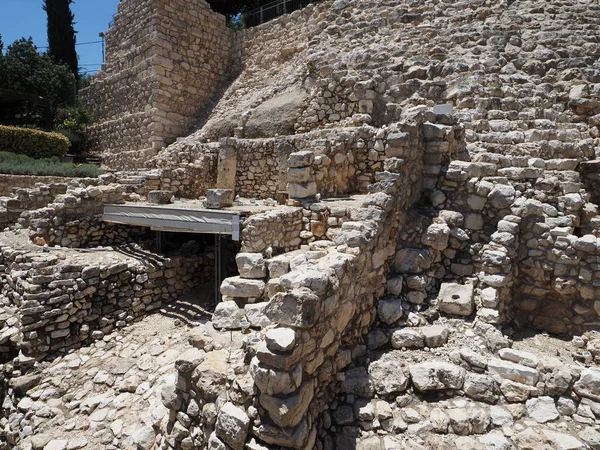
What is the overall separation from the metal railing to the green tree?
12791mm

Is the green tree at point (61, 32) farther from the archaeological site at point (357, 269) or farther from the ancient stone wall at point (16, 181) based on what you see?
the archaeological site at point (357, 269)

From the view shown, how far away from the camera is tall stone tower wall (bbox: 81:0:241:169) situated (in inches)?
567

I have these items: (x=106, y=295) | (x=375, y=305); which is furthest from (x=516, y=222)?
(x=106, y=295)

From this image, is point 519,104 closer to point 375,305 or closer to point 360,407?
point 375,305

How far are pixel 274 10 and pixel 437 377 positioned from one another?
61.9ft

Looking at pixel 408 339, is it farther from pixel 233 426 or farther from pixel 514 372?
pixel 233 426

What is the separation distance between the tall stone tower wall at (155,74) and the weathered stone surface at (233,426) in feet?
43.6

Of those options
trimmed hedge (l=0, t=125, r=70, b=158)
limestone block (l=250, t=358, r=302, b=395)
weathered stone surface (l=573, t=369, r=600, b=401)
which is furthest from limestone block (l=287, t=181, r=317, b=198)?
trimmed hedge (l=0, t=125, r=70, b=158)

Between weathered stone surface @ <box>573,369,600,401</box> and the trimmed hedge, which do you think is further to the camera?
the trimmed hedge

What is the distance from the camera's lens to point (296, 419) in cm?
277

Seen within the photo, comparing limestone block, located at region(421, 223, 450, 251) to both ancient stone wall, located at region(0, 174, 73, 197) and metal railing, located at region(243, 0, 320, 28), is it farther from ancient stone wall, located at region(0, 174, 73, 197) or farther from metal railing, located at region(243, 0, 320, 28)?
metal railing, located at region(243, 0, 320, 28)

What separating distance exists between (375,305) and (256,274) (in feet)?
5.25

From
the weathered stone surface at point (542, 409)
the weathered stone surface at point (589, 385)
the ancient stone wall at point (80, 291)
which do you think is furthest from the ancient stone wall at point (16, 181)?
the weathered stone surface at point (589, 385)

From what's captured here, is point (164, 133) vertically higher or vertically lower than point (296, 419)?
higher
